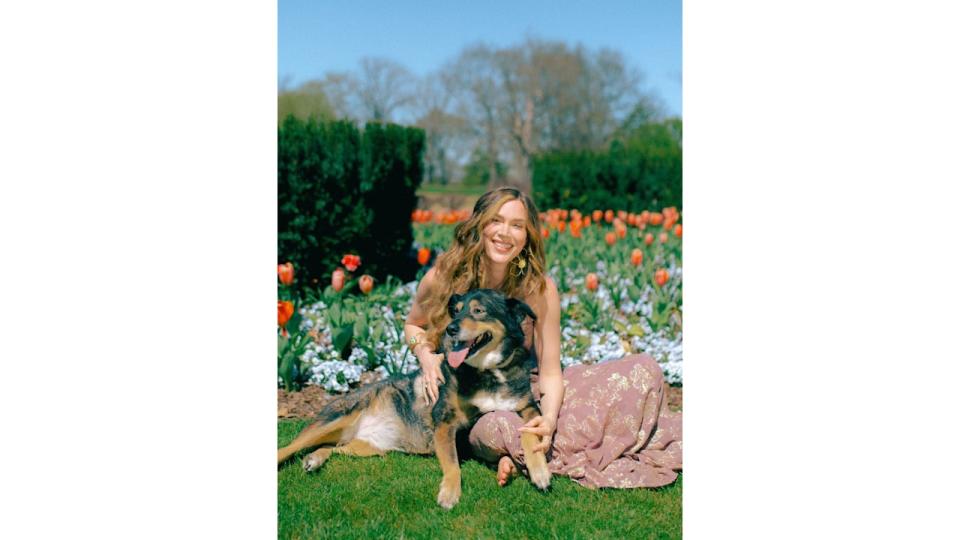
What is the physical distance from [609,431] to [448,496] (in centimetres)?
75

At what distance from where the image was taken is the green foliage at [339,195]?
16.8 feet

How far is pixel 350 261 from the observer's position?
207 inches

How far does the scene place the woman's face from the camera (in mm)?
3246

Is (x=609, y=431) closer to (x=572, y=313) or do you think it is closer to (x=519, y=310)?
(x=519, y=310)

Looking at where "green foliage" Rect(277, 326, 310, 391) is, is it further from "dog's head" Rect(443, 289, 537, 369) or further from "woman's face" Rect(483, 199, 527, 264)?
"woman's face" Rect(483, 199, 527, 264)

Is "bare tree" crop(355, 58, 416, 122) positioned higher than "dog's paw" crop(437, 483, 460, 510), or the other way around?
"bare tree" crop(355, 58, 416, 122)

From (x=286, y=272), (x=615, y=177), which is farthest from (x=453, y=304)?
(x=615, y=177)

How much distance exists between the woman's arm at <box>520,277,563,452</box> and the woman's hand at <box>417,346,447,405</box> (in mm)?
443

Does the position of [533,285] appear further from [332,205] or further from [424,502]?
[332,205]

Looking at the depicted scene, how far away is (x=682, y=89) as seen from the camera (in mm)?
3555

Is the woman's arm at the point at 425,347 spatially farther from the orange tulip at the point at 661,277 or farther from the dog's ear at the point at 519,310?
the orange tulip at the point at 661,277

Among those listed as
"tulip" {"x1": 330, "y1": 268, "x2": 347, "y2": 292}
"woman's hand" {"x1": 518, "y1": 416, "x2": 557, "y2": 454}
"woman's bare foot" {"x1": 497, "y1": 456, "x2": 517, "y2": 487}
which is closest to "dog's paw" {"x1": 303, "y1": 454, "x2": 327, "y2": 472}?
"woman's bare foot" {"x1": 497, "y1": 456, "x2": 517, "y2": 487}

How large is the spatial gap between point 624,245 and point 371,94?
322 centimetres

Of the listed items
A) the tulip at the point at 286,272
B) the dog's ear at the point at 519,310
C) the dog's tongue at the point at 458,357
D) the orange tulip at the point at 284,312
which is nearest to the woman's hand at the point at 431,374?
the dog's tongue at the point at 458,357
